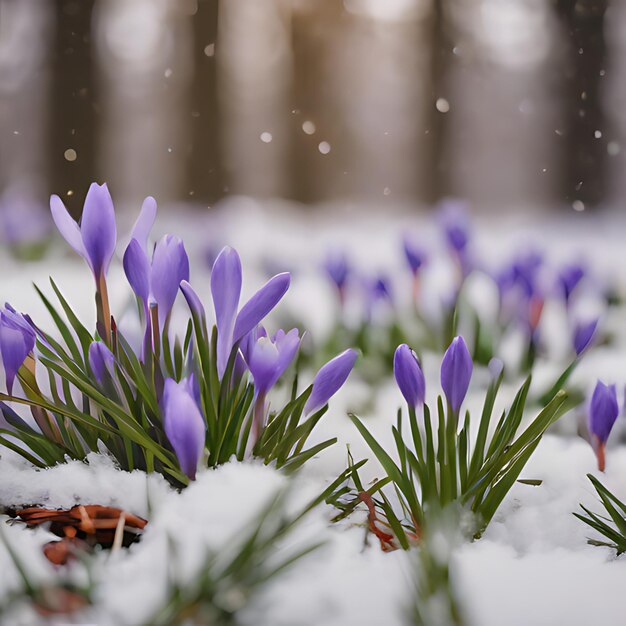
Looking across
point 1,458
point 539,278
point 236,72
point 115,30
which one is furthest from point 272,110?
point 1,458

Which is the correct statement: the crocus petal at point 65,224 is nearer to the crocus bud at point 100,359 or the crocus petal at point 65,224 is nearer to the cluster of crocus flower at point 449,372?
the crocus bud at point 100,359

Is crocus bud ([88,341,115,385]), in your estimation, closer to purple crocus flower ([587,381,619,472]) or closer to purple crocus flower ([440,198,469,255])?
purple crocus flower ([587,381,619,472])

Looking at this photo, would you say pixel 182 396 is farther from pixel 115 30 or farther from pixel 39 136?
pixel 115 30

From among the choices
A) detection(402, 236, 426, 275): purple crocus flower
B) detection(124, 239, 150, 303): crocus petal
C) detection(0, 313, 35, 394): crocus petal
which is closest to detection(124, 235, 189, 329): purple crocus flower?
detection(124, 239, 150, 303): crocus petal

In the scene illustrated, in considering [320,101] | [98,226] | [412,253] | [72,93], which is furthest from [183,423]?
[320,101]

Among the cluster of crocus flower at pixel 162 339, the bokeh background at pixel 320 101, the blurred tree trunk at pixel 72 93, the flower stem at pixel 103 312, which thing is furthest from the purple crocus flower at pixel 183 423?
the bokeh background at pixel 320 101

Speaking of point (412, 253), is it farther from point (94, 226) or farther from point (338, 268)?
point (94, 226)

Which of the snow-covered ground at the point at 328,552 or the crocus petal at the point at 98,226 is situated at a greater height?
the crocus petal at the point at 98,226
